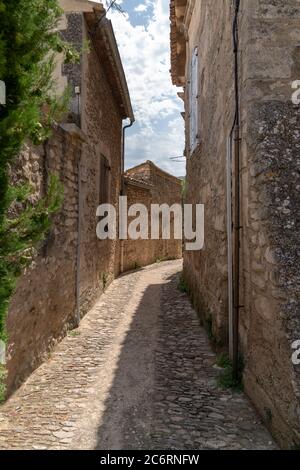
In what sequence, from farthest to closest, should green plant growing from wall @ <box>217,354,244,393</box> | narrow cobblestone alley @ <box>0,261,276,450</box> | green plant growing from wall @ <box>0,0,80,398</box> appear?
green plant growing from wall @ <box>217,354,244,393</box>
narrow cobblestone alley @ <box>0,261,276,450</box>
green plant growing from wall @ <box>0,0,80,398</box>

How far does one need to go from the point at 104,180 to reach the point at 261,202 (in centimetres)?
581

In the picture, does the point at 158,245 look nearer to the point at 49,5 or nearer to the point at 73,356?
the point at 73,356

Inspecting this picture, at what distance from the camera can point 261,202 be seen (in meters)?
2.88

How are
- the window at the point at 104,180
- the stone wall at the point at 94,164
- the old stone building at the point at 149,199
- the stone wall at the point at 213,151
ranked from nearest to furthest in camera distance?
the stone wall at the point at 213,151, the stone wall at the point at 94,164, the window at the point at 104,180, the old stone building at the point at 149,199

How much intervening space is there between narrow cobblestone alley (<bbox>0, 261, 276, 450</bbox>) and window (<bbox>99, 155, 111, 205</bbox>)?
3.50 meters

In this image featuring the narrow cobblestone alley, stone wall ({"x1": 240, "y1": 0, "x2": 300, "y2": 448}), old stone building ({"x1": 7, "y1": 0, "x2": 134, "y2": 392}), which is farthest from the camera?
old stone building ({"x1": 7, "y1": 0, "x2": 134, "y2": 392})

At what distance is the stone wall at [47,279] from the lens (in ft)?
11.4

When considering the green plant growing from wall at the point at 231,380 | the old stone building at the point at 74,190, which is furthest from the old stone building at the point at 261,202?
the old stone building at the point at 74,190

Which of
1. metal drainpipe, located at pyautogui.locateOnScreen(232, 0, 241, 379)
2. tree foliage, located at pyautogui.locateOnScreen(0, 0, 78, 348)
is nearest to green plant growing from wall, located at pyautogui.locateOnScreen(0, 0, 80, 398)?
tree foliage, located at pyautogui.locateOnScreen(0, 0, 78, 348)

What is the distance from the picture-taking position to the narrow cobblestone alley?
2596 millimetres

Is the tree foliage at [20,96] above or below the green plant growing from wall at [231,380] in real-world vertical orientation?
above

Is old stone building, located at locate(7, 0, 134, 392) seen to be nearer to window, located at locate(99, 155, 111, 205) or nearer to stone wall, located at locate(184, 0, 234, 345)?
window, located at locate(99, 155, 111, 205)

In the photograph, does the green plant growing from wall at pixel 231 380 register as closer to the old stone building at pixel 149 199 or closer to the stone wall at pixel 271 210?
the stone wall at pixel 271 210

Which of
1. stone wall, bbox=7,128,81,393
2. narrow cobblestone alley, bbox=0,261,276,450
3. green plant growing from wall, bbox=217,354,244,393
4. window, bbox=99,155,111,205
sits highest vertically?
window, bbox=99,155,111,205
